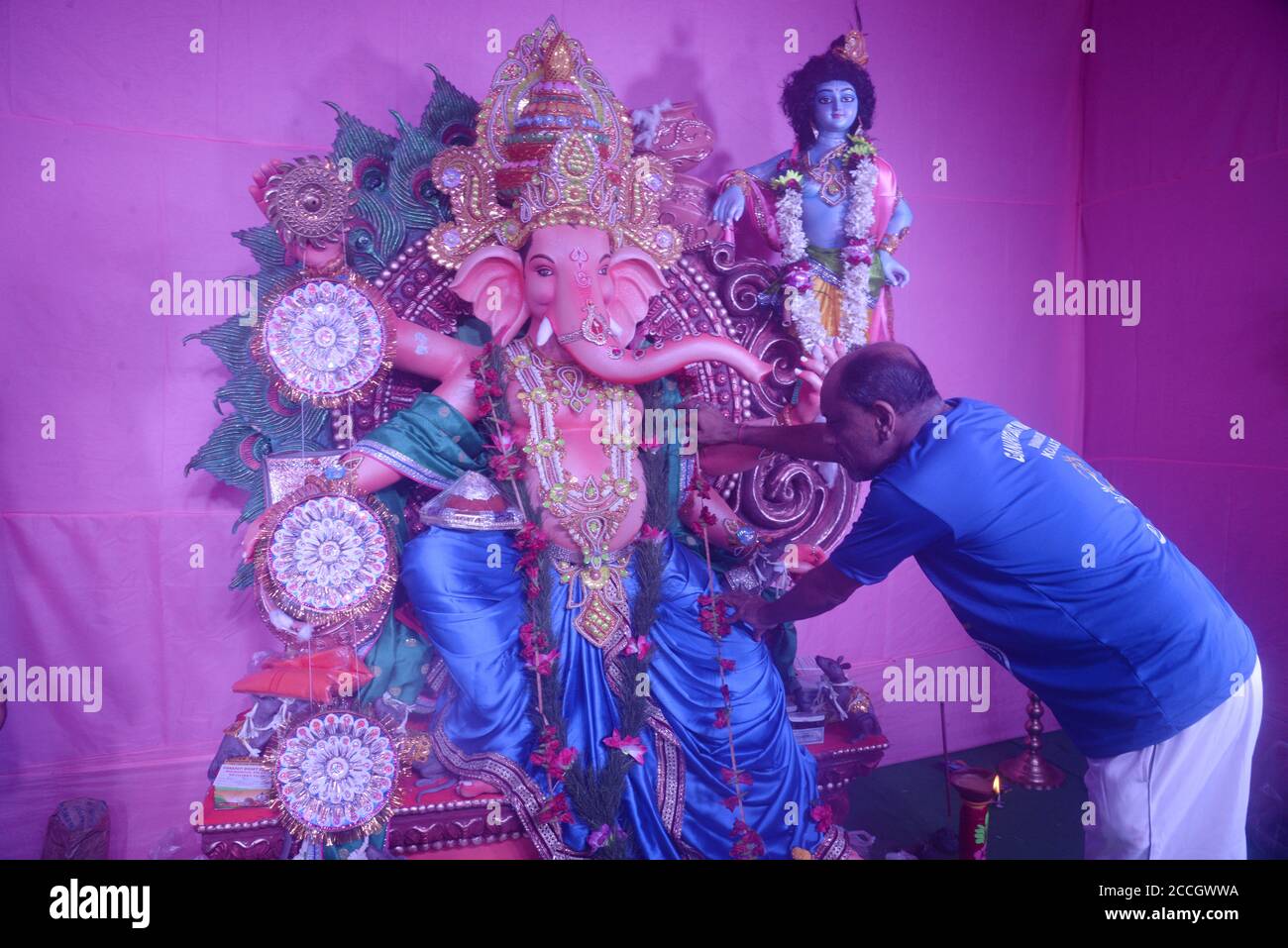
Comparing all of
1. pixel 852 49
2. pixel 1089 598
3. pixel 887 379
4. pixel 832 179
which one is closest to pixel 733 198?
pixel 832 179

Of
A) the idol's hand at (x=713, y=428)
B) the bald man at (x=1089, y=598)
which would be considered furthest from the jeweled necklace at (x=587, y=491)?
the bald man at (x=1089, y=598)

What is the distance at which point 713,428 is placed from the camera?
2.68 metres

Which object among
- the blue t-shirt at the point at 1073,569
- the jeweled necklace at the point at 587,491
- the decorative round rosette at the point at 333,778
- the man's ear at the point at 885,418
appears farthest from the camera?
the jeweled necklace at the point at 587,491

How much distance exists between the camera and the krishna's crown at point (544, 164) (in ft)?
8.38

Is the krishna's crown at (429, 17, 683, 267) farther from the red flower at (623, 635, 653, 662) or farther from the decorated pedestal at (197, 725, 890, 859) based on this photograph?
the decorated pedestal at (197, 725, 890, 859)

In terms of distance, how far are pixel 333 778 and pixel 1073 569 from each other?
1909 millimetres

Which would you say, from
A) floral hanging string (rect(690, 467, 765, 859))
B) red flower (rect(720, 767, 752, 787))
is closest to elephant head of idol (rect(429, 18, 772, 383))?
floral hanging string (rect(690, 467, 765, 859))

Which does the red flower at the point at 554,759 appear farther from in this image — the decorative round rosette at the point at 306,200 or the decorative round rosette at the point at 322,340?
the decorative round rosette at the point at 306,200

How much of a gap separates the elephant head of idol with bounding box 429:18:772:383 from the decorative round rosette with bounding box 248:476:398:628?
0.65 meters

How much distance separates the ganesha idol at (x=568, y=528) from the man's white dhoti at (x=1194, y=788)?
82 cm

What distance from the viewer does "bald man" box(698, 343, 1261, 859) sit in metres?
2.14

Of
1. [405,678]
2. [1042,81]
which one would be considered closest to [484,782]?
[405,678]

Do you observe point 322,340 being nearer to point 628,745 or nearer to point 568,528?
point 568,528

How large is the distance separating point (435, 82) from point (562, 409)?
3.56 ft
